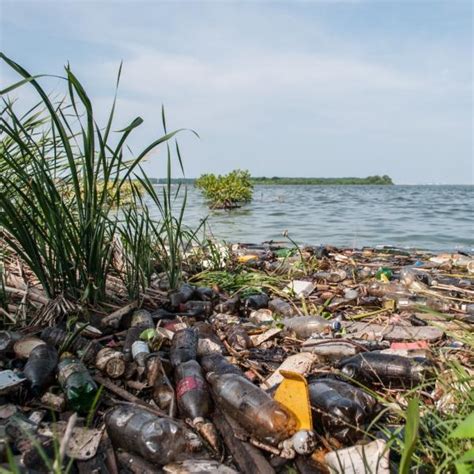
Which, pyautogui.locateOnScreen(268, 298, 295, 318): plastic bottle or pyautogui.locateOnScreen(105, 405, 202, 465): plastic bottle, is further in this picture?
pyautogui.locateOnScreen(268, 298, 295, 318): plastic bottle

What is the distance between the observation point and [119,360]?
6.88 ft

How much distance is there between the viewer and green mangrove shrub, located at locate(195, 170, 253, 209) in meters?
20.9

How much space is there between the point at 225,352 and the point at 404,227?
1035 centimetres

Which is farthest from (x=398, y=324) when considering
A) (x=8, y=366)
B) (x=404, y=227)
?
(x=404, y=227)

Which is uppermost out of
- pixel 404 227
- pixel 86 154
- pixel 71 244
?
pixel 86 154

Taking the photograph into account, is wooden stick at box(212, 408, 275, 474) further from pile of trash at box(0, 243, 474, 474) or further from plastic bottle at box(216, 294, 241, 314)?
plastic bottle at box(216, 294, 241, 314)

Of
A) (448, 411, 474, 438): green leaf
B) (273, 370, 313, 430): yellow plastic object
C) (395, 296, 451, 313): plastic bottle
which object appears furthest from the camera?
(395, 296, 451, 313): plastic bottle

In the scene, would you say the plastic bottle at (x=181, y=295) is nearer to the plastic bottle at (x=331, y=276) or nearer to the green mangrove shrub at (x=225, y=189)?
the plastic bottle at (x=331, y=276)

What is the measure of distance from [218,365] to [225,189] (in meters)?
19.0

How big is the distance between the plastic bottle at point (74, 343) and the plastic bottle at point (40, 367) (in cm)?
10

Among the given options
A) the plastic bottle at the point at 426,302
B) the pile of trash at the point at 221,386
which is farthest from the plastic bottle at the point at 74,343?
the plastic bottle at the point at 426,302

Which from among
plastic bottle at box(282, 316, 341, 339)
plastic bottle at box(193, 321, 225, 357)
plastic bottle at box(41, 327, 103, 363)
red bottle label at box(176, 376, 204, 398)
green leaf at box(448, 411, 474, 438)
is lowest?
plastic bottle at box(282, 316, 341, 339)

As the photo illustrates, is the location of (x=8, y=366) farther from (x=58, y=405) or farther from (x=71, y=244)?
(x=71, y=244)

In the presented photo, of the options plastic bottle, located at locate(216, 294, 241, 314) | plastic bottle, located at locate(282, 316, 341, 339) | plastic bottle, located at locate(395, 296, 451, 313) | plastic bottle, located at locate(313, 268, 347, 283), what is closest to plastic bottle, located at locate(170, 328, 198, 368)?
plastic bottle, located at locate(282, 316, 341, 339)
